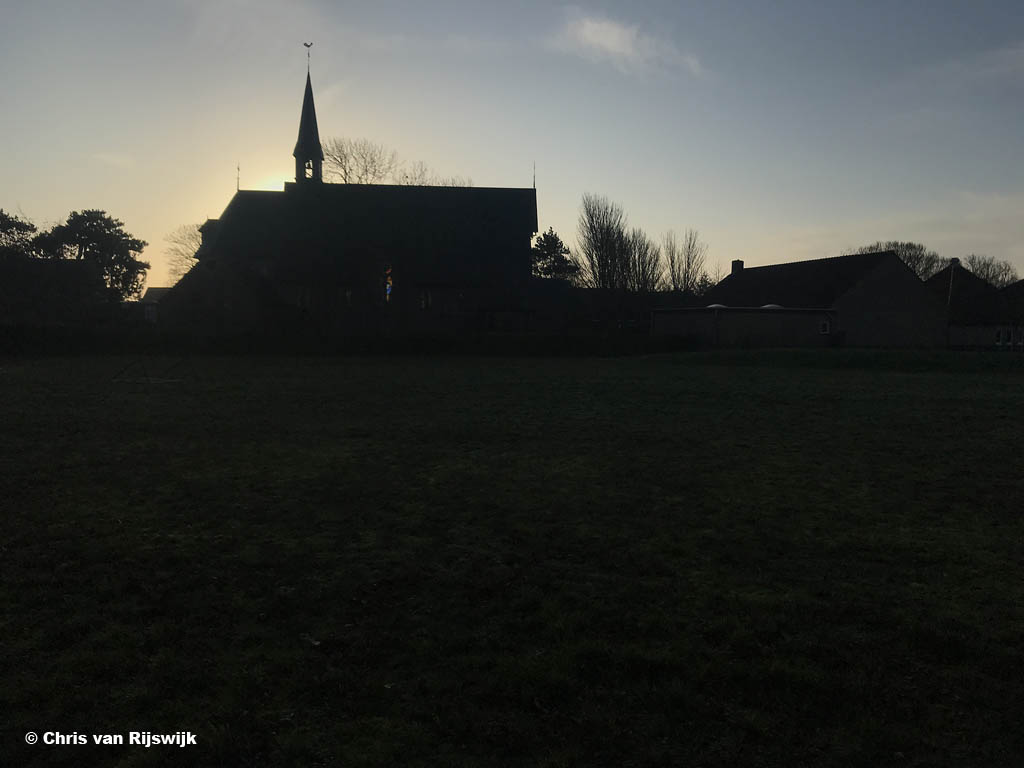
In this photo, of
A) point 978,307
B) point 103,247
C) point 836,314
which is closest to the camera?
point 836,314

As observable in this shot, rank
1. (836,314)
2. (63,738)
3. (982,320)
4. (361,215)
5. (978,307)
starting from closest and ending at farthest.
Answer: (63,738), (836,314), (361,215), (982,320), (978,307)

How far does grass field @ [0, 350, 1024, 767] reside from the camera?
11.6ft

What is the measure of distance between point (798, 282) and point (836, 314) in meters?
5.74

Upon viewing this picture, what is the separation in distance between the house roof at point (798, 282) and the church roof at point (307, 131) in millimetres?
35000

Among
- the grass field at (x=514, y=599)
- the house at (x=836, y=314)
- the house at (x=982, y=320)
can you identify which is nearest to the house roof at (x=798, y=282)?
the house at (x=836, y=314)

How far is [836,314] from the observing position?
48.5 m

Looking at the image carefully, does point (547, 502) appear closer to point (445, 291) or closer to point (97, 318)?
point (445, 291)

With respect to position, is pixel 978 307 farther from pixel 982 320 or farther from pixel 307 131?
pixel 307 131

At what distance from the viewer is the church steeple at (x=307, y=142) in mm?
54656

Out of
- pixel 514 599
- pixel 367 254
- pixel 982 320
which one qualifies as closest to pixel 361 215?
pixel 367 254

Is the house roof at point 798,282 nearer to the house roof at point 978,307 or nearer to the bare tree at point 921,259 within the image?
the house roof at point 978,307

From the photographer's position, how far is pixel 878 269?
4956 centimetres

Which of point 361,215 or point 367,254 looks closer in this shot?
point 367,254

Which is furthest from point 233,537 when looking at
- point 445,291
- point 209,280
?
point 445,291
